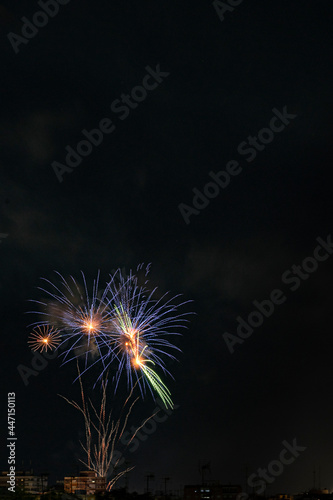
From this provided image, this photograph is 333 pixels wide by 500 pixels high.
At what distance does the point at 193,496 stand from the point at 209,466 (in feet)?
25.1

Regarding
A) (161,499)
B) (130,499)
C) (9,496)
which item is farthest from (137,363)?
(161,499)

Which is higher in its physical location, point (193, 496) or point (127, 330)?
point (127, 330)

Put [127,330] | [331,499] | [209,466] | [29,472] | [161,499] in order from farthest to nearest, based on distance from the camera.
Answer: [29,472]
[331,499]
[209,466]
[161,499]
[127,330]

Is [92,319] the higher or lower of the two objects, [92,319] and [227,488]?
the higher

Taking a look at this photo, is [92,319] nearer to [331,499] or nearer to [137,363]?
[137,363]

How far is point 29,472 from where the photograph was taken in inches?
5950

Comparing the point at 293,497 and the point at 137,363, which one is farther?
the point at 293,497

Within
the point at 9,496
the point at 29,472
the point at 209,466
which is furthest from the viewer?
the point at 29,472

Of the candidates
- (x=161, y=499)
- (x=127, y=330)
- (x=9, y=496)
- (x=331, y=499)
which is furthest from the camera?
(x=331, y=499)

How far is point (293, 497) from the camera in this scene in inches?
5325

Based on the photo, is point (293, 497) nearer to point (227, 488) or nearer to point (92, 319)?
point (227, 488)

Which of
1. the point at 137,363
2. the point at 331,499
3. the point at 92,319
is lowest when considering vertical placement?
the point at 331,499

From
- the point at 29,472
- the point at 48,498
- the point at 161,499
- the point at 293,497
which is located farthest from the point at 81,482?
the point at 48,498

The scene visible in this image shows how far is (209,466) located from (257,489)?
25471mm
